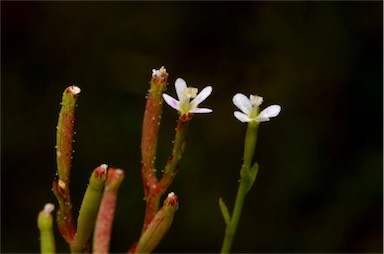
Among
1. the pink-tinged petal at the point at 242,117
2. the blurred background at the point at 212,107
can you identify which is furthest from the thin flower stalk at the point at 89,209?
the blurred background at the point at 212,107

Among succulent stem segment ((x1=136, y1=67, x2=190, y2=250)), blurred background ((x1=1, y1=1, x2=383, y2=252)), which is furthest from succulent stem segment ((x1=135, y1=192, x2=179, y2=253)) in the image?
blurred background ((x1=1, y1=1, x2=383, y2=252))

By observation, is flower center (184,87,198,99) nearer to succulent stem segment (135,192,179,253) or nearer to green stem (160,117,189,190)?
green stem (160,117,189,190)

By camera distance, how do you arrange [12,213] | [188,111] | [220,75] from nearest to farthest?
[188,111]
[12,213]
[220,75]

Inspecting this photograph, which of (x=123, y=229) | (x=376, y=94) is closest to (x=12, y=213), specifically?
(x=123, y=229)

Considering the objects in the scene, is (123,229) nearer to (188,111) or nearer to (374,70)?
(374,70)

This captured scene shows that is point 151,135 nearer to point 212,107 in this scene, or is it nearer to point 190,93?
point 190,93

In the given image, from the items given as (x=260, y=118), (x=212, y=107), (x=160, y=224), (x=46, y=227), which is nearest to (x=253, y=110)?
(x=260, y=118)
